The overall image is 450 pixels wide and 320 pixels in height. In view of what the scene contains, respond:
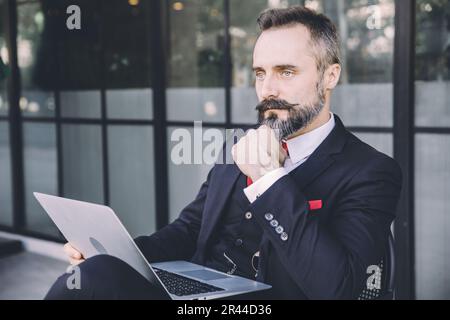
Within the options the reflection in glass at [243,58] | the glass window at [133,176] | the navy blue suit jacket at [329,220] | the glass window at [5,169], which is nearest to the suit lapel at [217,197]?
the navy blue suit jacket at [329,220]

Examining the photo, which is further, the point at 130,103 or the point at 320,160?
the point at 130,103

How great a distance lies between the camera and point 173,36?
4223mm

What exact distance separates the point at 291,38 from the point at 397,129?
1479mm

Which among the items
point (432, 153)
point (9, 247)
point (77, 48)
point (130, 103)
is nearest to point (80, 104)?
point (77, 48)

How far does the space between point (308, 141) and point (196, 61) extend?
2233 millimetres

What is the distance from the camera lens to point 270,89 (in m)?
1.88

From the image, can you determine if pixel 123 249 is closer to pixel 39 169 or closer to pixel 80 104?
pixel 80 104

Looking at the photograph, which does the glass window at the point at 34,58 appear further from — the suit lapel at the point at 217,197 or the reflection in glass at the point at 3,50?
the suit lapel at the point at 217,197

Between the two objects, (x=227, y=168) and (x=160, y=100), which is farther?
(x=160, y=100)

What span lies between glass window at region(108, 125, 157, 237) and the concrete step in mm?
1089

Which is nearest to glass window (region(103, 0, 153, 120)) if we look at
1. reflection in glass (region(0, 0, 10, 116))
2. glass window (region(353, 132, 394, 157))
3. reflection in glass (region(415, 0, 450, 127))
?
reflection in glass (region(0, 0, 10, 116))

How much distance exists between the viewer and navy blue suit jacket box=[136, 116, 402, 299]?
64.1 inches
